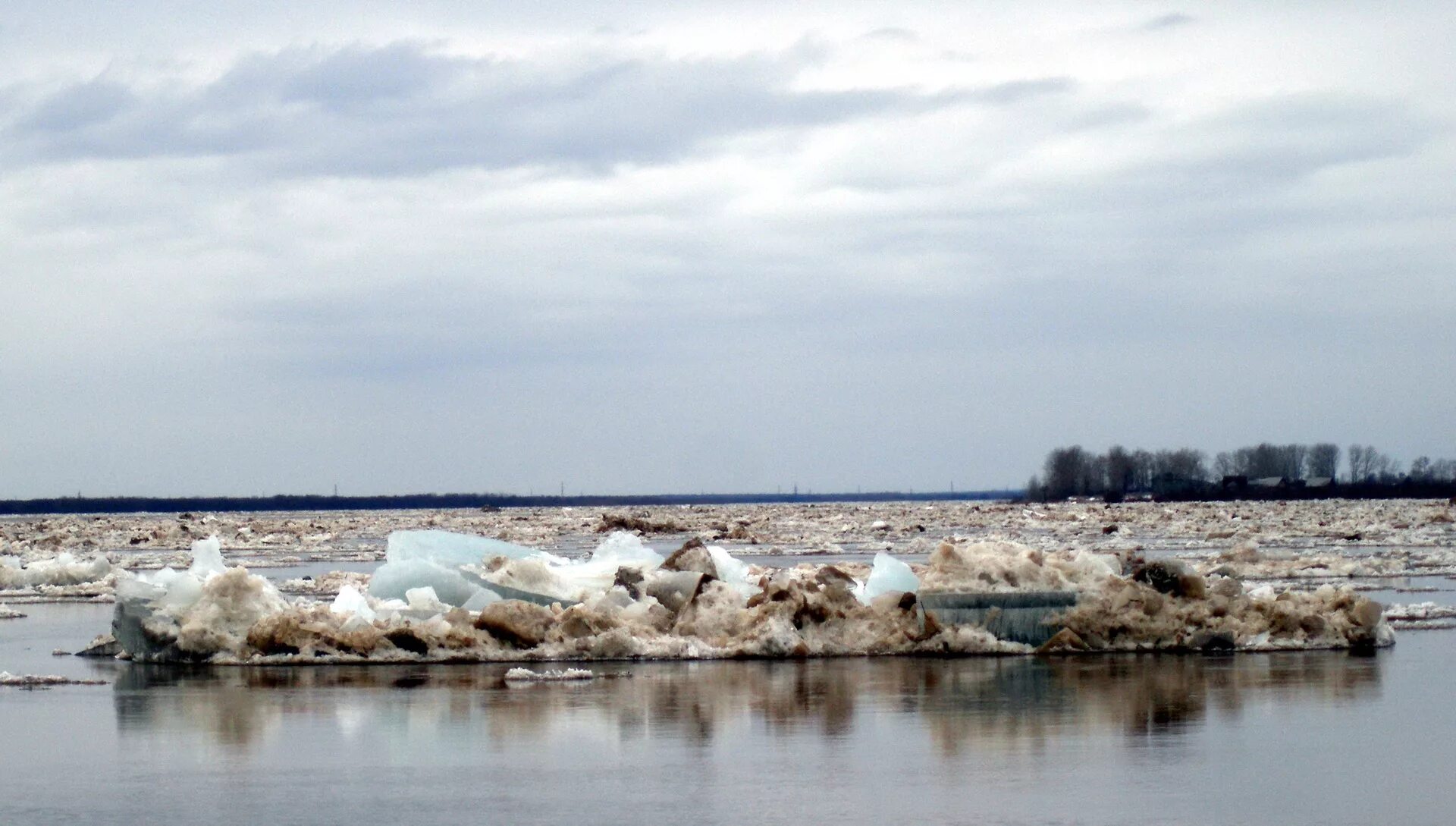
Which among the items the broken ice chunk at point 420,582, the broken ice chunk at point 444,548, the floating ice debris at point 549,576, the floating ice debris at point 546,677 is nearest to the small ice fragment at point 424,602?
the broken ice chunk at point 420,582

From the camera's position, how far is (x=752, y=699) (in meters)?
13.0

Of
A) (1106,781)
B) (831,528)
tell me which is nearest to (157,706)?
(1106,781)

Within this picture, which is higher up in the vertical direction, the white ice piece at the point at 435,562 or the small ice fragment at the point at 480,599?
the white ice piece at the point at 435,562

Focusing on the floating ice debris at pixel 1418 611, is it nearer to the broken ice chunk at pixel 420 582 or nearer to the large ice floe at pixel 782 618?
the large ice floe at pixel 782 618

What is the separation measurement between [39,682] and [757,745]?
725cm

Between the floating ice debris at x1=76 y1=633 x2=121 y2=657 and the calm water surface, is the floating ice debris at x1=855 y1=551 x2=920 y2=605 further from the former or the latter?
the floating ice debris at x1=76 y1=633 x2=121 y2=657

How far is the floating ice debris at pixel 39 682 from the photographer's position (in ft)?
47.7

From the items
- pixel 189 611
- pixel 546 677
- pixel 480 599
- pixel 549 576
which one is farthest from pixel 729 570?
pixel 189 611

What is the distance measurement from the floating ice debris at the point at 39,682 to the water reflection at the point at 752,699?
1.03 feet

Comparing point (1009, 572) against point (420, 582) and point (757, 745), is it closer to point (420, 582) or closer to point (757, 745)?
point (420, 582)

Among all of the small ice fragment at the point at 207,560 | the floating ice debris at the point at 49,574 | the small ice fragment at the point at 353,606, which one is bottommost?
the floating ice debris at the point at 49,574

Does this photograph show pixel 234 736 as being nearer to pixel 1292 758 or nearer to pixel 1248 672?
pixel 1292 758

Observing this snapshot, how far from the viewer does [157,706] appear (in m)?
13.0

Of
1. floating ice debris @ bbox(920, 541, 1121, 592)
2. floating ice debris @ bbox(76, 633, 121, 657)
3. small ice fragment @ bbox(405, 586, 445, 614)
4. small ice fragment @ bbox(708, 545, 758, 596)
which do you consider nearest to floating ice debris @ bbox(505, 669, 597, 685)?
small ice fragment @ bbox(405, 586, 445, 614)
